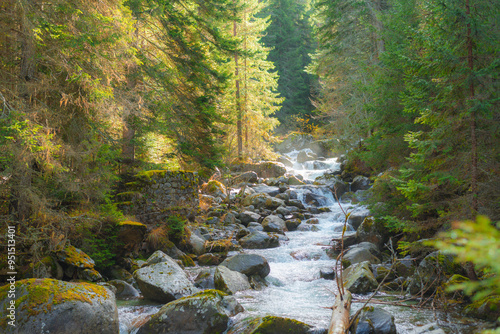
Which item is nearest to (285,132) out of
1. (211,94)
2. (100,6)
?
(211,94)

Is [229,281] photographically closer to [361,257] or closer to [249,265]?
[249,265]

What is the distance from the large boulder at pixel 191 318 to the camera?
5.10 m

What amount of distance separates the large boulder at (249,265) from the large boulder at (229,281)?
209 millimetres

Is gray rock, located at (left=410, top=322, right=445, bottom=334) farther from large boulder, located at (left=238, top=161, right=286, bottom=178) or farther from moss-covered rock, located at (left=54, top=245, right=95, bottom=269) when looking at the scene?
large boulder, located at (left=238, top=161, right=286, bottom=178)

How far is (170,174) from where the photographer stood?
1046 centimetres

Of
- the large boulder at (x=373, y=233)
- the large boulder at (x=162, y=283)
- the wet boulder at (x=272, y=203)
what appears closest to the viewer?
the large boulder at (x=162, y=283)

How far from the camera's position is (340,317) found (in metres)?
4.48

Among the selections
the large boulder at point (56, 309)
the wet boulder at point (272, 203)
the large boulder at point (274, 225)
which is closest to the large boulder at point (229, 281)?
the large boulder at point (56, 309)

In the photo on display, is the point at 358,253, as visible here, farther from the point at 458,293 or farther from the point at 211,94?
the point at 211,94

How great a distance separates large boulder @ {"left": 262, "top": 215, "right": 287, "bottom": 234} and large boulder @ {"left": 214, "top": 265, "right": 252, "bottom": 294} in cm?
480

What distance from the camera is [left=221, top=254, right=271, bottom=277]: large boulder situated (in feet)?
25.7

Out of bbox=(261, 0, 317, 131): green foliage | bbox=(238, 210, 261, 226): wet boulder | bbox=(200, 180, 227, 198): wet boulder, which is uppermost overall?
bbox=(261, 0, 317, 131): green foliage

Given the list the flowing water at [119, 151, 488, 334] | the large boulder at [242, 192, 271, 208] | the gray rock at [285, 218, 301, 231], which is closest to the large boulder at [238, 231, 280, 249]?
the flowing water at [119, 151, 488, 334]

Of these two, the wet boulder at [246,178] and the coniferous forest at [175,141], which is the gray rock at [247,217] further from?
the wet boulder at [246,178]
